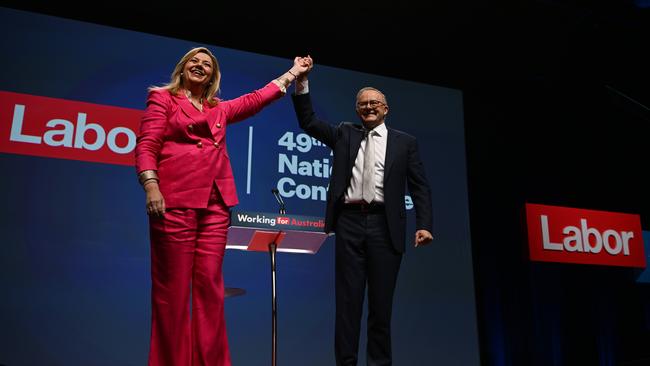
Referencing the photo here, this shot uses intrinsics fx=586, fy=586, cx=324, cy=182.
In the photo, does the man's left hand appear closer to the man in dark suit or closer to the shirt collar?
the man in dark suit

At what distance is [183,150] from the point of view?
6.47 feet

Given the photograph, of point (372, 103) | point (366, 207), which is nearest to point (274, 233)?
point (366, 207)

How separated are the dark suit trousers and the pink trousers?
0.56 m

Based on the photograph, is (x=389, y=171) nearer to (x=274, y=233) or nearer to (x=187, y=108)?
(x=274, y=233)

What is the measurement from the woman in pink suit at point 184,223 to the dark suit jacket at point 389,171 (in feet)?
1.96

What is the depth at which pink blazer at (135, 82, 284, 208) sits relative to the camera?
6.26 feet

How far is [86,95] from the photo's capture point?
3992mm

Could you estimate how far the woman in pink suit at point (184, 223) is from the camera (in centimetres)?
185

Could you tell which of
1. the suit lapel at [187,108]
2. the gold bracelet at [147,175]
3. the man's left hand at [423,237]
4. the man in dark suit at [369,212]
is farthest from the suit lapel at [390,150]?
the gold bracelet at [147,175]

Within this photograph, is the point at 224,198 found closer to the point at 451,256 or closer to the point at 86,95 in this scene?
the point at 86,95

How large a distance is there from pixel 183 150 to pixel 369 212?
84cm

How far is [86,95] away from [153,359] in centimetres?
269

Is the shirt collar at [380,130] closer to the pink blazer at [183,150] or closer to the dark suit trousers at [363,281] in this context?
the dark suit trousers at [363,281]

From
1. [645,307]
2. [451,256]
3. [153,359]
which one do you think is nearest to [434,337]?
[451,256]
